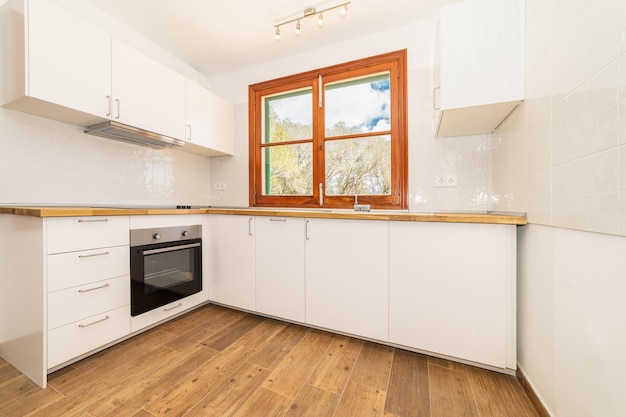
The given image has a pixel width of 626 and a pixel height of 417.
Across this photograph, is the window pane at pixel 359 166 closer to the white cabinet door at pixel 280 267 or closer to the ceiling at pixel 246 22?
the white cabinet door at pixel 280 267

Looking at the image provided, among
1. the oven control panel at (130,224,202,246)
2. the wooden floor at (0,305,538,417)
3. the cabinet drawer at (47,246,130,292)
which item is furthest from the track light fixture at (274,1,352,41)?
the wooden floor at (0,305,538,417)

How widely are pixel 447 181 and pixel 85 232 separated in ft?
8.33

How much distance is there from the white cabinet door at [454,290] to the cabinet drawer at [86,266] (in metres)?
1.77

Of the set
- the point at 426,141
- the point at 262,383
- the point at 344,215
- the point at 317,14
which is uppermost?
the point at 317,14

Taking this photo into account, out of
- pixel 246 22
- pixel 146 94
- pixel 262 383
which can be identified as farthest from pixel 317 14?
pixel 262 383

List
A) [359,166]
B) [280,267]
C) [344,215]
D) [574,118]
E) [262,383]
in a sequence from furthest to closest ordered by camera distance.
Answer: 1. [359,166]
2. [280,267]
3. [344,215]
4. [262,383]
5. [574,118]

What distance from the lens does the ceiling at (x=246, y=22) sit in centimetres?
204

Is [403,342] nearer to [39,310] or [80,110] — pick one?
[39,310]

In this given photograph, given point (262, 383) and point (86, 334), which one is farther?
point (86, 334)

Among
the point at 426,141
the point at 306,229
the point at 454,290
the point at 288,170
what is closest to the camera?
the point at 454,290

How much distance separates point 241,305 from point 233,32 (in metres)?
2.47

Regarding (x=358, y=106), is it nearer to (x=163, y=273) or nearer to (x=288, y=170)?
(x=288, y=170)

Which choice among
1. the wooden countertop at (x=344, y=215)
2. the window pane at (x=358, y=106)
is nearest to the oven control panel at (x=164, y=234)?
the wooden countertop at (x=344, y=215)

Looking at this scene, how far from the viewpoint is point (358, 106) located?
2525mm
